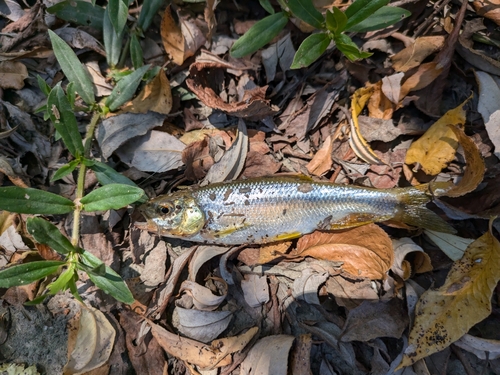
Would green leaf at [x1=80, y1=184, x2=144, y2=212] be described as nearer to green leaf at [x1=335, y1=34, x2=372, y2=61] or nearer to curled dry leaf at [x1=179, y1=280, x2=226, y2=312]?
curled dry leaf at [x1=179, y1=280, x2=226, y2=312]

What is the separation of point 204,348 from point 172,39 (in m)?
3.23

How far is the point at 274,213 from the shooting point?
3342 mm

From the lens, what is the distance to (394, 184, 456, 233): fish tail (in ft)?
10.4

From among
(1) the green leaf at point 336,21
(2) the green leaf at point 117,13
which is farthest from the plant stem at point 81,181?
(1) the green leaf at point 336,21

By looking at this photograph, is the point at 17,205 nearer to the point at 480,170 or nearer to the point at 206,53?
the point at 206,53

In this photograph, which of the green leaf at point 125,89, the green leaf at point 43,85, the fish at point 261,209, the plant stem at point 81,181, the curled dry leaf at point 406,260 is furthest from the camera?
the green leaf at point 125,89

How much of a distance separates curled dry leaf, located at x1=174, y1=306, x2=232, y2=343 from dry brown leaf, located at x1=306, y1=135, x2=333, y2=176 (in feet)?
5.69

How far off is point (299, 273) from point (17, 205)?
2.57 m

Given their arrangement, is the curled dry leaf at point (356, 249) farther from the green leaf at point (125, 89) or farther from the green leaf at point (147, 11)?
the green leaf at point (147, 11)

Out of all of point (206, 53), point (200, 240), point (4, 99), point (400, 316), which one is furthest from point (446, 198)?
point (4, 99)

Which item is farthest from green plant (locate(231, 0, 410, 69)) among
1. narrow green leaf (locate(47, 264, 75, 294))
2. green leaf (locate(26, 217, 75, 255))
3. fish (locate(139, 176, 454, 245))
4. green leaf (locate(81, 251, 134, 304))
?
narrow green leaf (locate(47, 264, 75, 294))

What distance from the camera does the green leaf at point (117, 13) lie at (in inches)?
128

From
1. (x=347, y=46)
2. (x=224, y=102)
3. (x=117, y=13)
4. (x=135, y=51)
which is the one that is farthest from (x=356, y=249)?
(x=117, y=13)

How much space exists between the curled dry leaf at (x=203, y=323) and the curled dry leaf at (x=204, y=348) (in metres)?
0.06
